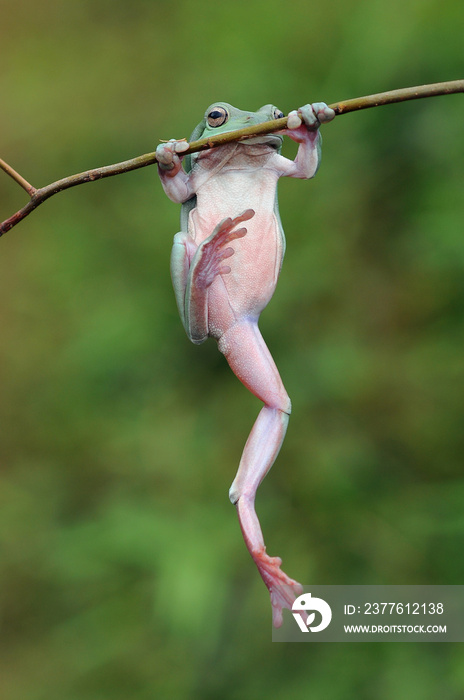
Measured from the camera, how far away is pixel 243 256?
3.06 ft

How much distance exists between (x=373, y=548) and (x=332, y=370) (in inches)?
24.1

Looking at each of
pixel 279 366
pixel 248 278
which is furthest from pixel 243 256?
pixel 279 366

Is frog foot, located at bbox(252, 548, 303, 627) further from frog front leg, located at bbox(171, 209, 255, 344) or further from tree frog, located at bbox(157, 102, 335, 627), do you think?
frog front leg, located at bbox(171, 209, 255, 344)

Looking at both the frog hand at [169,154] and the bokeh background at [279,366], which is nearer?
the frog hand at [169,154]

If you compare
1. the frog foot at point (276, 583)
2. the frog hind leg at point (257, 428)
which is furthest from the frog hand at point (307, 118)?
the frog foot at point (276, 583)

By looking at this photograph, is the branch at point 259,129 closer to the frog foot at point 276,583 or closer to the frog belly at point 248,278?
the frog belly at point 248,278

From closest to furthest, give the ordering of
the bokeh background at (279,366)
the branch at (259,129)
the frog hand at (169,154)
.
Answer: the branch at (259,129) < the frog hand at (169,154) < the bokeh background at (279,366)

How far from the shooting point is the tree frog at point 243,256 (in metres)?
0.87

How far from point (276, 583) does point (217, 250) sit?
1.17 feet

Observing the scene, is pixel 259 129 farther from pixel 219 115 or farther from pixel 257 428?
pixel 257 428

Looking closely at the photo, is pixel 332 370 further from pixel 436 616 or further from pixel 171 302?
pixel 436 616

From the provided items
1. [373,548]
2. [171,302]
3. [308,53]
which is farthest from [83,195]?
[373,548]

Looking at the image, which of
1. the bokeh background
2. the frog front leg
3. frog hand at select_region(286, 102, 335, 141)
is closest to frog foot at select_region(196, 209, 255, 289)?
the frog front leg

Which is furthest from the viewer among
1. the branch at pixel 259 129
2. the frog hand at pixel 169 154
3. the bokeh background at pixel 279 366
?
the bokeh background at pixel 279 366
